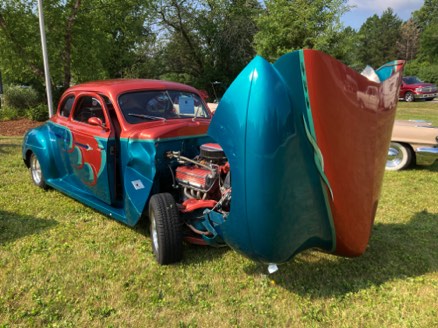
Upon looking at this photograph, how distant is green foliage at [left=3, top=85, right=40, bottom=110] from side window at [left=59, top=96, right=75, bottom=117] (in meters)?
12.9

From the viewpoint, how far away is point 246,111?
2.47m

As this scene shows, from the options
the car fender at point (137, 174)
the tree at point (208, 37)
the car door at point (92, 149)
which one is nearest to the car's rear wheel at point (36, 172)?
the car door at point (92, 149)

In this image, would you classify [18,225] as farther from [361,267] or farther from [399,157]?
[399,157]

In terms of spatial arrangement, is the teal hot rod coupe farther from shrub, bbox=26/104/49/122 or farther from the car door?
shrub, bbox=26/104/49/122

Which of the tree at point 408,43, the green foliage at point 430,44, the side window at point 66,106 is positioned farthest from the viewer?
the tree at point 408,43

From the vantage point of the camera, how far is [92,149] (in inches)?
172

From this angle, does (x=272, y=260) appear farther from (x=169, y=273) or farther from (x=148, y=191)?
(x=148, y=191)

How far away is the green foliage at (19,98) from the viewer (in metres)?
16.7

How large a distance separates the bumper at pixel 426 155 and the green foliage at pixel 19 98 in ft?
51.1

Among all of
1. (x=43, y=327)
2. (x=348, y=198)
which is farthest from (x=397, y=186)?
(x=43, y=327)

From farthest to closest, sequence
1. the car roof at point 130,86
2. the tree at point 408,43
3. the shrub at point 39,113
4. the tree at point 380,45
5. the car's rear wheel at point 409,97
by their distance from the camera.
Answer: the tree at point 380,45 → the tree at point 408,43 → the car's rear wheel at point 409,97 → the shrub at point 39,113 → the car roof at point 130,86

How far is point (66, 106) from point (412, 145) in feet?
19.8

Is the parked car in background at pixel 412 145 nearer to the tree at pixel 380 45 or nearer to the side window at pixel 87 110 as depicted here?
the side window at pixel 87 110

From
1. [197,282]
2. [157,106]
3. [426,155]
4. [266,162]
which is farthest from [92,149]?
[426,155]
